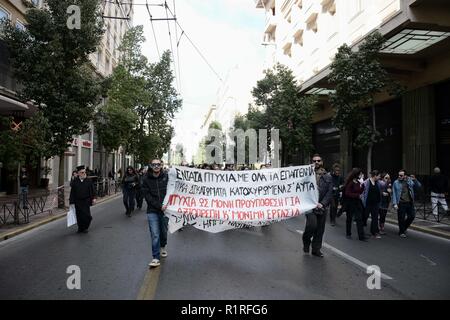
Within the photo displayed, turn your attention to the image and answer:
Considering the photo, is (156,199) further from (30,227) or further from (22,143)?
(22,143)

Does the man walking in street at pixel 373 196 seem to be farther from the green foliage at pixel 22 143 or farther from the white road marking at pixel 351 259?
the green foliage at pixel 22 143

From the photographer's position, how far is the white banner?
7843 millimetres

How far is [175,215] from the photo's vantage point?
7.66 m

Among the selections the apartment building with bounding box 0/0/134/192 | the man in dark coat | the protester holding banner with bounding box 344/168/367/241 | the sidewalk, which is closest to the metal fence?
the man in dark coat

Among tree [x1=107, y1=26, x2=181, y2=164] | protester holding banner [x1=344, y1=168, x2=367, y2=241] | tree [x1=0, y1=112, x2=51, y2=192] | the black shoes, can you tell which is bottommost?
the black shoes

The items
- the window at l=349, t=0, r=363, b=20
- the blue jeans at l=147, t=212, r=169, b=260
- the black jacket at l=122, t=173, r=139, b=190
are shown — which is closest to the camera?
the blue jeans at l=147, t=212, r=169, b=260

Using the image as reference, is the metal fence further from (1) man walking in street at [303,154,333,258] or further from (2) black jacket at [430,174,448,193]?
(2) black jacket at [430,174,448,193]

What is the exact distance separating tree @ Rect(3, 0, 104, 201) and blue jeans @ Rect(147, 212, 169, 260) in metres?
10.4

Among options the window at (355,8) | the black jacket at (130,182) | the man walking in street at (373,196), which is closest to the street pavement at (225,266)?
the man walking in street at (373,196)

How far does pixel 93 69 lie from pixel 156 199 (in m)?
32.0

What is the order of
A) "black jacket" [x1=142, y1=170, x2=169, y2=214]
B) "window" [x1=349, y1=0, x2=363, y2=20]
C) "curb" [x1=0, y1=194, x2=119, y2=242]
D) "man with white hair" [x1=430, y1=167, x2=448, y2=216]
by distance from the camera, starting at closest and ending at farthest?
"black jacket" [x1=142, y1=170, x2=169, y2=214] → "curb" [x1=0, y1=194, x2=119, y2=242] → "man with white hair" [x1=430, y1=167, x2=448, y2=216] → "window" [x1=349, y1=0, x2=363, y2=20]

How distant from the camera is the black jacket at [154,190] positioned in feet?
23.4

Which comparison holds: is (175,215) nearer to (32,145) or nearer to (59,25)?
(32,145)

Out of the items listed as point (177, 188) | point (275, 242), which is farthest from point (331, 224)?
point (177, 188)
